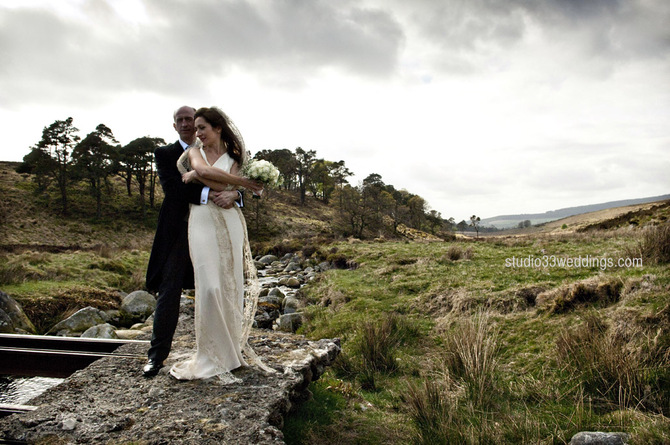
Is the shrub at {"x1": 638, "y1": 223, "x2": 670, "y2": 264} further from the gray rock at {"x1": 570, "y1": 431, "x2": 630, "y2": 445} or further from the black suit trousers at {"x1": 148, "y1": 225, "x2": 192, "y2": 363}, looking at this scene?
the black suit trousers at {"x1": 148, "y1": 225, "x2": 192, "y2": 363}

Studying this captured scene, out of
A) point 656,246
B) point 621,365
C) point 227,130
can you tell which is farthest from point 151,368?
point 656,246

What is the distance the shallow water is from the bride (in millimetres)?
3331

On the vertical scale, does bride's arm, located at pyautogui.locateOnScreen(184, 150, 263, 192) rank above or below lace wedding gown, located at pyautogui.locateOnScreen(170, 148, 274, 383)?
above

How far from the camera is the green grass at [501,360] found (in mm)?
3289

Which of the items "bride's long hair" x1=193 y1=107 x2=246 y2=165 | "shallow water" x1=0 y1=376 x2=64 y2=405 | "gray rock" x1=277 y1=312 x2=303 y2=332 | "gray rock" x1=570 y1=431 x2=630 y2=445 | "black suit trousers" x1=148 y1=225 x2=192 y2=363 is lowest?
"gray rock" x1=277 y1=312 x2=303 y2=332

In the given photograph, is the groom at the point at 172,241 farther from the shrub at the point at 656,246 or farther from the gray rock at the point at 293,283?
the gray rock at the point at 293,283

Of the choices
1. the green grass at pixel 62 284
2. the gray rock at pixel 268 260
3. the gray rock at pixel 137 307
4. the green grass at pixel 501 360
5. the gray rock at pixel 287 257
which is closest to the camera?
the green grass at pixel 501 360

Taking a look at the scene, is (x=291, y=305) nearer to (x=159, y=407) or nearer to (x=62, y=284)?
(x=62, y=284)

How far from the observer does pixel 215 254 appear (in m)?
Result: 3.75

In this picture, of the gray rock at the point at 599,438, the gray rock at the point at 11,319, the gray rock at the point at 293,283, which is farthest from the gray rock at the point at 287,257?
the gray rock at the point at 599,438

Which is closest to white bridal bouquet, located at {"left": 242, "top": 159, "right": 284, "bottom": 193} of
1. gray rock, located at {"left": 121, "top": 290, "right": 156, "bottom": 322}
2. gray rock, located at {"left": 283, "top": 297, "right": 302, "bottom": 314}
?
gray rock, located at {"left": 121, "top": 290, "right": 156, "bottom": 322}

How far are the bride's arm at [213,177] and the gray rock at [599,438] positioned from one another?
3.63 m

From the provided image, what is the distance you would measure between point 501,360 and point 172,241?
4.84 meters

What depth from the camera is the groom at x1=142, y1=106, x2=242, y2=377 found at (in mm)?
3820
